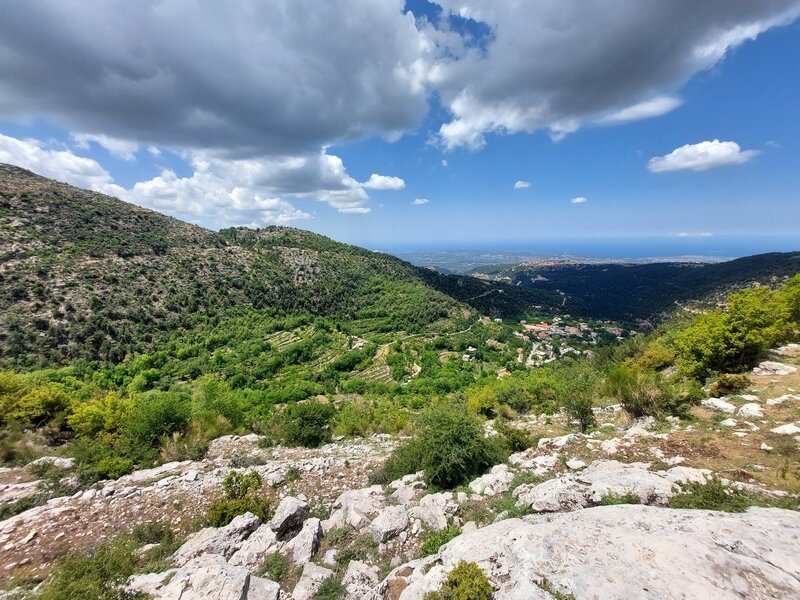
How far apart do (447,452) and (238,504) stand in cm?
655

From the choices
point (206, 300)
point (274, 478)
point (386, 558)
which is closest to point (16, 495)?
point (274, 478)

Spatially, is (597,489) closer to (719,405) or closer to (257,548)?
(719,405)

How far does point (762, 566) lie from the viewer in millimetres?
4598

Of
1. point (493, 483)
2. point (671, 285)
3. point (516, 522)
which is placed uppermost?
point (516, 522)

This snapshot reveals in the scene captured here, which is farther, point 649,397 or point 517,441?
point 517,441

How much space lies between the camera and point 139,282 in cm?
6028

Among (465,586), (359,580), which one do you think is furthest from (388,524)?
(465,586)

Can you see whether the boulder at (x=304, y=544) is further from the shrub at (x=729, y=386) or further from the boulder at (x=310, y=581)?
the shrub at (x=729, y=386)

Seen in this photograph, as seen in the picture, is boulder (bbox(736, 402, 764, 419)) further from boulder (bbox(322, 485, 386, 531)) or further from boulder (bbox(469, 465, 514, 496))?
boulder (bbox(322, 485, 386, 531))

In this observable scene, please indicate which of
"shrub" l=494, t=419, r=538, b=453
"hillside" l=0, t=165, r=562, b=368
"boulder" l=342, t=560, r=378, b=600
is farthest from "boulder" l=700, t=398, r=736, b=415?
"hillside" l=0, t=165, r=562, b=368

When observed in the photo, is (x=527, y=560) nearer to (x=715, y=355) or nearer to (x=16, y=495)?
(x=16, y=495)

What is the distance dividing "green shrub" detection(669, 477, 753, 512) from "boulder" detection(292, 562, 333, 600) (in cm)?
770

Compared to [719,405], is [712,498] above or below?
above

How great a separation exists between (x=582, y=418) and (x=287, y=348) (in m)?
60.3
